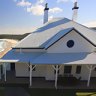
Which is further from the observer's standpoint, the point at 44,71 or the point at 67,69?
the point at 44,71

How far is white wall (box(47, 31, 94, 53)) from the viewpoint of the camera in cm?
1811

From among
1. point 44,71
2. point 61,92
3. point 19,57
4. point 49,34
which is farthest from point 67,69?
point 19,57

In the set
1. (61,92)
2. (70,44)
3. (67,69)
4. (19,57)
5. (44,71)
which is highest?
Result: (70,44)

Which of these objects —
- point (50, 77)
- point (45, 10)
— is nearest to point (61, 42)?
point (50, 77)

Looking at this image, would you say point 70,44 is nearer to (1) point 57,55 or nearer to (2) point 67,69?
(1) point 57,55

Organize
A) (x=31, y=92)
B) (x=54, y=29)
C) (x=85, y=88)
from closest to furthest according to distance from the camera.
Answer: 1. (x=31, y=92)
2. (x=85, y=88)
3. (x=54, y=29)

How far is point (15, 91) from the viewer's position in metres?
16.2

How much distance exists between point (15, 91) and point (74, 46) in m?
8.68

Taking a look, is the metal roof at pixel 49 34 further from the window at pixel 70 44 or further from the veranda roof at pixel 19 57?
the window at pixel 70 44

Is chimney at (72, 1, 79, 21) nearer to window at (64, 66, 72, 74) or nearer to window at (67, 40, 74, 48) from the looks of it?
window at (67, 40, 74, 48)

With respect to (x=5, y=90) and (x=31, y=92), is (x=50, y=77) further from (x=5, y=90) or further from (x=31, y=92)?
(x=5, y=90)

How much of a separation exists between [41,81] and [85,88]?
211 inches

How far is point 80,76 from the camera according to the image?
19.4m

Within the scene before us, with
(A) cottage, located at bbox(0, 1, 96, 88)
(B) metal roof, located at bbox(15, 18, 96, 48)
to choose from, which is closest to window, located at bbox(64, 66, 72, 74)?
(A) cottage, located at bbox(0, 1, 96, 88)
